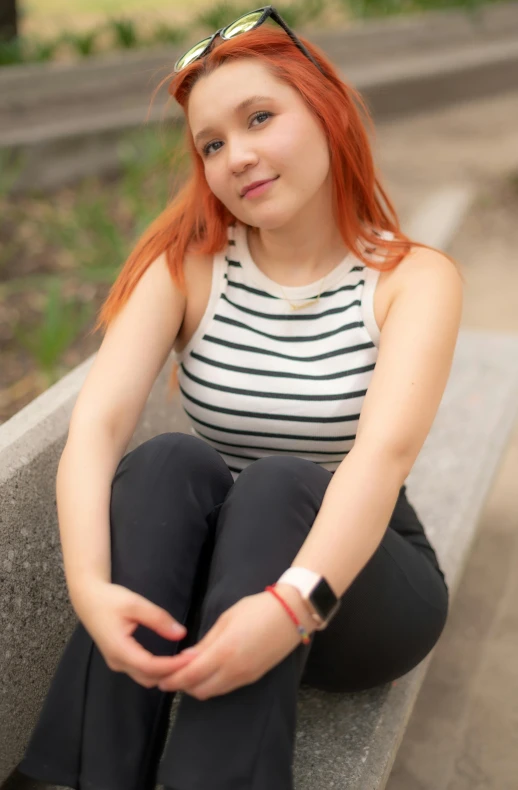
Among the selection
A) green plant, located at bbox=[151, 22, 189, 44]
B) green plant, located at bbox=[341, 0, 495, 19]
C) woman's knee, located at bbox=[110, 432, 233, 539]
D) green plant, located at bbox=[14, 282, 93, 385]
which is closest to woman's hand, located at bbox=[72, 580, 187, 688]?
woman's knee, located at bbox=[110, 432, 233, 539]

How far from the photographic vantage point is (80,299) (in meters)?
3.61

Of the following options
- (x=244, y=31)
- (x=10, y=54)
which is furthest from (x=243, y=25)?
(x=10, y=54)

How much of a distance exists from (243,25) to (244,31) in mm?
23

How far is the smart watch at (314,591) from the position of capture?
125cm

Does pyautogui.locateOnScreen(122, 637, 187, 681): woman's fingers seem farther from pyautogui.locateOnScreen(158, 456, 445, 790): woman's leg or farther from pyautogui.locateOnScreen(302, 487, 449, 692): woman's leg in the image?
pyautogui.locateOnScreen(302, 487, 449, 692): woman's leg

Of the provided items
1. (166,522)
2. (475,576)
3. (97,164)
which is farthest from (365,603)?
(97,164)

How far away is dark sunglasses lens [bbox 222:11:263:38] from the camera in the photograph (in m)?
1.53

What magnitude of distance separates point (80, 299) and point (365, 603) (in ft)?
8.00

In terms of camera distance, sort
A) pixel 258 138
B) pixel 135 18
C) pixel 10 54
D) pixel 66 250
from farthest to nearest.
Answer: pixel 135 18 < pixel 10 54 < pixel 66 250 < pixel 258 138

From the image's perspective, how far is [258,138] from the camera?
1.52m

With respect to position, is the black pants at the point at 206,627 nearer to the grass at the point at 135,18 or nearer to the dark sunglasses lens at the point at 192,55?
the dark sunglasses lens at the point at 192,55

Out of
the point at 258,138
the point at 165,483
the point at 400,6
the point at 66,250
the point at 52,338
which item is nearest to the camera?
the point at 165,483

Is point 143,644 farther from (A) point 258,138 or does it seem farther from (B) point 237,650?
(A) point 258,138

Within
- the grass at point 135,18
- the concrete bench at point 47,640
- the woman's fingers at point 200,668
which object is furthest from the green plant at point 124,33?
the woman's fingers at point 200,668
